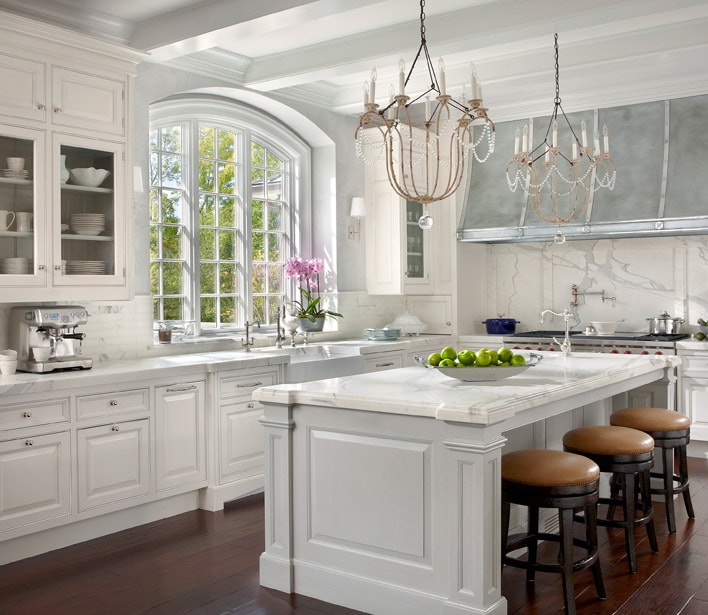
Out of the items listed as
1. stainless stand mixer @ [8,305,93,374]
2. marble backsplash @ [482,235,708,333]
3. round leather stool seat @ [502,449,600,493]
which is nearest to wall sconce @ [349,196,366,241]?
marble backsplash @ [482,235,708,333]

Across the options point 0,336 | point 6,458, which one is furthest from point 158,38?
point 6,458

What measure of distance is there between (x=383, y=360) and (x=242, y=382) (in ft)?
5.47

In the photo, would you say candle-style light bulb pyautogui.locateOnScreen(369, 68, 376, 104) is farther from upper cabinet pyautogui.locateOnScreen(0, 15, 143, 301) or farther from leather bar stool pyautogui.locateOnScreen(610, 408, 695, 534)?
leather bar stool pyautogui.locateOnScreen(610, 408, 695, 534)

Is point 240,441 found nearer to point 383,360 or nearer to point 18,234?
point 383,360

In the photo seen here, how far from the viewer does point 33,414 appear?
4.09m

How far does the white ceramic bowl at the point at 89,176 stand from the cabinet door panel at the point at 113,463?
1.42 metres

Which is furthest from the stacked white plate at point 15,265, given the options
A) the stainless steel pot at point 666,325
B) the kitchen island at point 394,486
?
the stainless steel pot at point 666,325

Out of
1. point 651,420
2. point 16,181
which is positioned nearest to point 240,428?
point 16,181

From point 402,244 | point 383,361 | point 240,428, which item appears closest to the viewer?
point 240,428

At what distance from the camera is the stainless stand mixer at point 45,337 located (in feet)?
14.4

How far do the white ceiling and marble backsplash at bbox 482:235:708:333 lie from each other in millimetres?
1335

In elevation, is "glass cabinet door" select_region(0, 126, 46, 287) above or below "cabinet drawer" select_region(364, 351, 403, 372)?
above

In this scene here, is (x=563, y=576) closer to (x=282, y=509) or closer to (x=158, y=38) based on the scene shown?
(x=282, y=509)

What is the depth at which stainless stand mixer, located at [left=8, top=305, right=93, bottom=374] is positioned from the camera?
4.40 m
